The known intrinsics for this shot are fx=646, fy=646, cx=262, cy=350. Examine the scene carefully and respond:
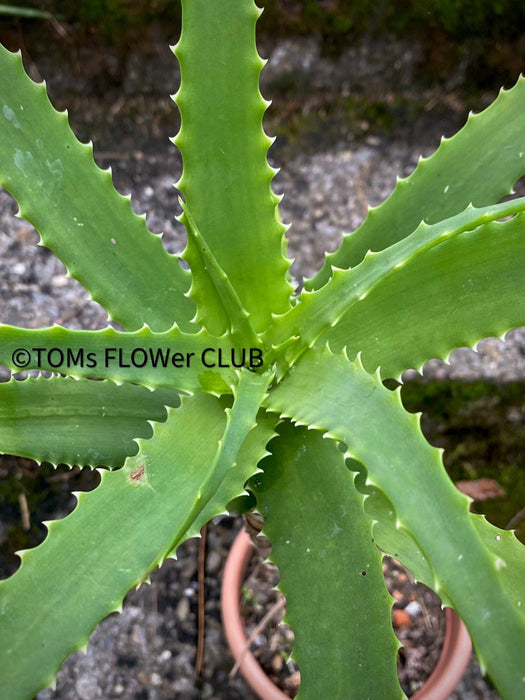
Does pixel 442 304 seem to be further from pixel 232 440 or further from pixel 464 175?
pixel 232 440

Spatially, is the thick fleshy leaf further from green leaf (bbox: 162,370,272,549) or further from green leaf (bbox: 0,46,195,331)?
green leaf (bbox: 0,46,195,331)

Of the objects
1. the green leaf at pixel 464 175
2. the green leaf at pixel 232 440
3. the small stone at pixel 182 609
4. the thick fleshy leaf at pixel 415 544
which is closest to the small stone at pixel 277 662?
the small stone at pixel 182 609

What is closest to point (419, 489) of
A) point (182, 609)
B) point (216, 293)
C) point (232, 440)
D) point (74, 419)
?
point (232, 440)

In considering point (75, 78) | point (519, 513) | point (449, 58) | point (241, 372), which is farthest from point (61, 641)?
point (449, 58)

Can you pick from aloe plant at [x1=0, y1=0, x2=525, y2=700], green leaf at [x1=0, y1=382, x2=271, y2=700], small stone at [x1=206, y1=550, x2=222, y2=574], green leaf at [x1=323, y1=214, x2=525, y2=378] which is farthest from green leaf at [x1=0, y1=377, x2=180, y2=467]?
small stone at [x1=206, y1=550, x2=222, y2=574]

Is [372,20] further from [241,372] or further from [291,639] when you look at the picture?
[291,639]

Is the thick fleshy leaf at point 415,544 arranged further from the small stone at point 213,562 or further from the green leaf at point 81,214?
the small stone at point 213,562

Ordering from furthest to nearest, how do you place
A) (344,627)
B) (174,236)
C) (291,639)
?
1. (174,236)
2. (291,639)
3. (344,627)
